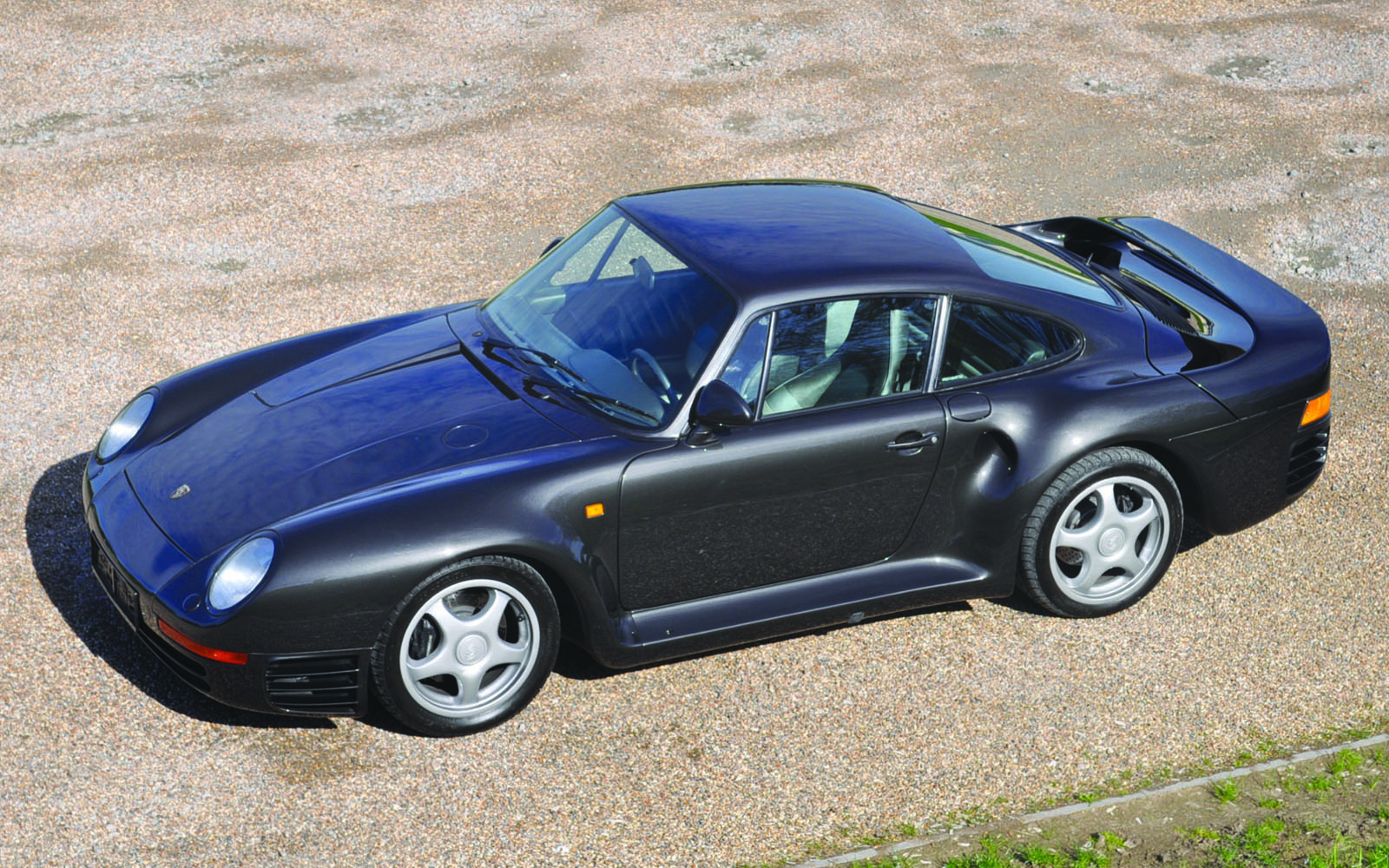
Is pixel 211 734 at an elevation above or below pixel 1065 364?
below

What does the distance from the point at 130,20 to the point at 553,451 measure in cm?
983

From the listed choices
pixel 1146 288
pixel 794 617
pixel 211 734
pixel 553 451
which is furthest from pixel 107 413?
pixel 1146 288

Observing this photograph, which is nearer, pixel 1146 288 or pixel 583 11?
pixel 1146 288

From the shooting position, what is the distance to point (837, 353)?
4.82m

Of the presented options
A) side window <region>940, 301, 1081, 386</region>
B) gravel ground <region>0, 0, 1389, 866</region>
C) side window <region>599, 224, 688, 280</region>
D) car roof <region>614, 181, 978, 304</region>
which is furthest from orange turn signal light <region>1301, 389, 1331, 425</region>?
side window <region>599, 224, 688, 280</region>

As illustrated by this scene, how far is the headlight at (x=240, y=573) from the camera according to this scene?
4137mm

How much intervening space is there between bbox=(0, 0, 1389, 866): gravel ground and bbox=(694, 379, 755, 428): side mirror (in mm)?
1088

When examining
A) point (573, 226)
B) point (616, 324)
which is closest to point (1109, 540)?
point (616, 324)

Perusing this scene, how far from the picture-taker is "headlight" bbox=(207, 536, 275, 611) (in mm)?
4137

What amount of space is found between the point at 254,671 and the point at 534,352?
5.13ft

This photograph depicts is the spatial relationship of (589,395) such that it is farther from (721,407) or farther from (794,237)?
(794,237)

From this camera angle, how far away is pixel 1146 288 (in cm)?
593

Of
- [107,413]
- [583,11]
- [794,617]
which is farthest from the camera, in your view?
[583,11]

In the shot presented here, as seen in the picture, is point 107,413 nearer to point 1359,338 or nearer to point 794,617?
point 794,617
